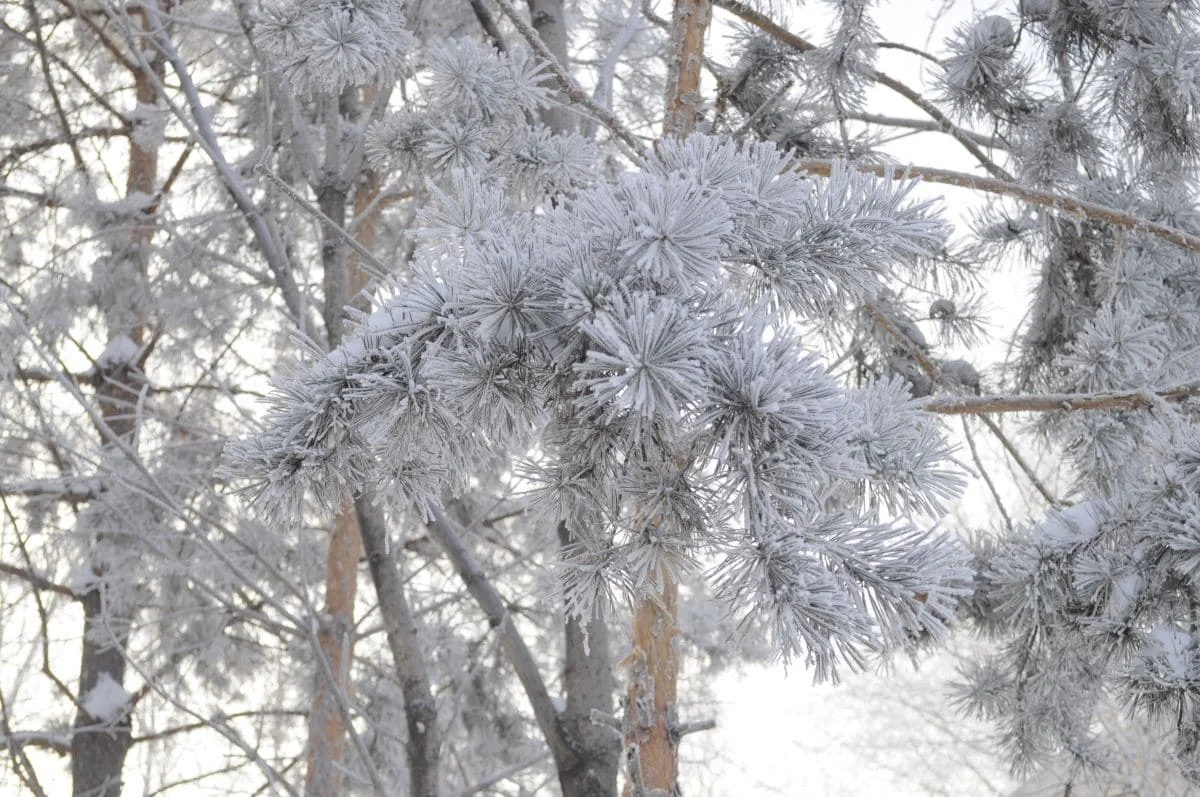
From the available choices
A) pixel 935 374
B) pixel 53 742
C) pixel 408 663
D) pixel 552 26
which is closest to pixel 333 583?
pixel 408 663

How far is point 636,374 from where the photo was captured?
0.82m

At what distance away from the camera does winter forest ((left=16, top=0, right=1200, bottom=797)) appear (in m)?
0.92

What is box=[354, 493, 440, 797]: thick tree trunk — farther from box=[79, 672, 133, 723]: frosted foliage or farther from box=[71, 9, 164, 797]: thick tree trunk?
box=[79, 672, 133, 723]: frosted foliage

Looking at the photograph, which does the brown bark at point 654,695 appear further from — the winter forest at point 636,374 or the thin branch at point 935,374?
the thin branch at point 935,374

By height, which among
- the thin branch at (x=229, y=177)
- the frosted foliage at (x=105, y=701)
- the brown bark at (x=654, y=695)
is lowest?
the brown bark at (x=654, y=695)

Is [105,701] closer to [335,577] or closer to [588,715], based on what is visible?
[335,577]

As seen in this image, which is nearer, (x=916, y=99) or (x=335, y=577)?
(x=916, y=99)

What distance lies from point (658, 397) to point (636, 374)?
0.03 metres

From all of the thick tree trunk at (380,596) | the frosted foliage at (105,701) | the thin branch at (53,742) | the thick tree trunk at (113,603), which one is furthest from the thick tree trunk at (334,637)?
the thin branch at (53,742)

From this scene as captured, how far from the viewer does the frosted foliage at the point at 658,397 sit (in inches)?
34.3

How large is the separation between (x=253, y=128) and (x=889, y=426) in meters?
4.81

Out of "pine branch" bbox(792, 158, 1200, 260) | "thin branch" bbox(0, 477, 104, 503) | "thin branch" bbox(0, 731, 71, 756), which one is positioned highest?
"thin branch" bbox(0, 477, 104, 503)

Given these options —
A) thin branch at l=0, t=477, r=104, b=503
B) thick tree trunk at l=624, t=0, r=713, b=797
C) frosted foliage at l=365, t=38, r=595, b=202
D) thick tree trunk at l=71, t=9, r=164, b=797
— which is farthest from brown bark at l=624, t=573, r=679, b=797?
thick tree trunk at l=71, t=9, r=164, b=797

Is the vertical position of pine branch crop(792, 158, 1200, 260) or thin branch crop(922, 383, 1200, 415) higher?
pine branch crop(792, 158, 1200, 260)
